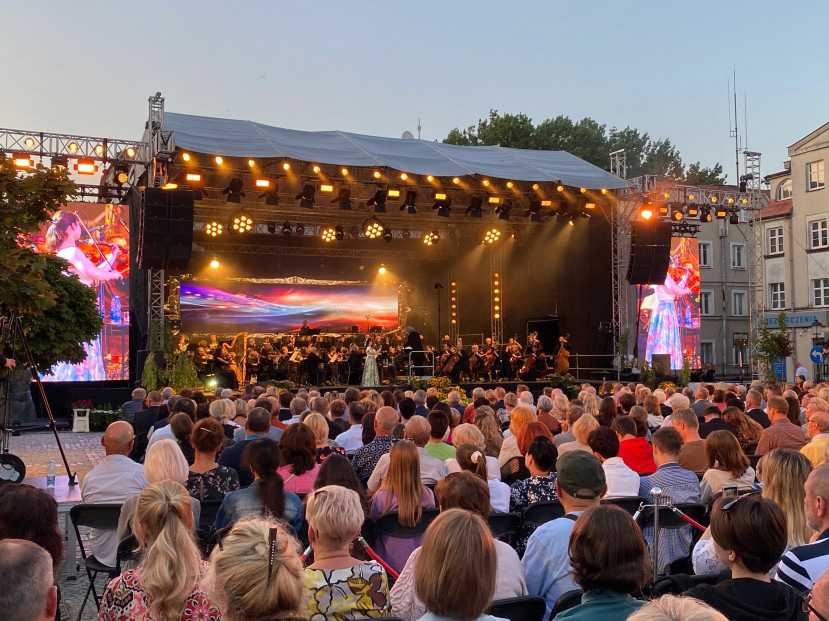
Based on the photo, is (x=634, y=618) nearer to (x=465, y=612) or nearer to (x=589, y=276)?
(x=465, y=612)

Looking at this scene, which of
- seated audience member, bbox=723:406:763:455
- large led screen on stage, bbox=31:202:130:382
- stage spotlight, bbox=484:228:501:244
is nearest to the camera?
seated audience member, bbox=723:406:763:455

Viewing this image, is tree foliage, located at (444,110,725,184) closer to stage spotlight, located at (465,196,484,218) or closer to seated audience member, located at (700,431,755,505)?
stage spotlight, located at (465,196,484,218)

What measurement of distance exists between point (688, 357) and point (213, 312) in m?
12.4

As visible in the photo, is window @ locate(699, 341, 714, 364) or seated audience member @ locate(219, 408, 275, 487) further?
window @ locate(699, 341, 714, 364)

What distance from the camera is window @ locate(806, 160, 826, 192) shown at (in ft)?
101

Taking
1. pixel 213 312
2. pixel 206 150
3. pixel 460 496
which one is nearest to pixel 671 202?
pixel 206 150

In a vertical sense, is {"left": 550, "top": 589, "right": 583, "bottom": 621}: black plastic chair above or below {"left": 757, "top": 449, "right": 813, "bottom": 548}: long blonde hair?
below

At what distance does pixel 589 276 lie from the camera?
19.6 meters

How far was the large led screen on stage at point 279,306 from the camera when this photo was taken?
68.9 ft

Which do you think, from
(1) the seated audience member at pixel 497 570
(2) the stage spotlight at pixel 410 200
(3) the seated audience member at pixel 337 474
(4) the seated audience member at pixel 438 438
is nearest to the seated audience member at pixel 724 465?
(4) the seated audience member at pixel 438 438

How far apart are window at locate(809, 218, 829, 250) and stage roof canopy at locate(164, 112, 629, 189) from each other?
16.5 meters

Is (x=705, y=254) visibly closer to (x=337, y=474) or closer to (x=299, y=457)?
(x=299, y=457)

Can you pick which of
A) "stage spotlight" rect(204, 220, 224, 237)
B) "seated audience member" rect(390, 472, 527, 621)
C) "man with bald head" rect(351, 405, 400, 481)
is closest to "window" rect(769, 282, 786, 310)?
"stage spotlight" rect(204, 220, 224, 237)

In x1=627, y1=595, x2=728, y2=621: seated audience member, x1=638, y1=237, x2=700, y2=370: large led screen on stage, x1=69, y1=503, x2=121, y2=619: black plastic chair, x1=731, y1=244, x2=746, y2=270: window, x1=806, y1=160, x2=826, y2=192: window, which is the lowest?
x1=69, y1=503, x2=121, y2=619: black plastic chair
